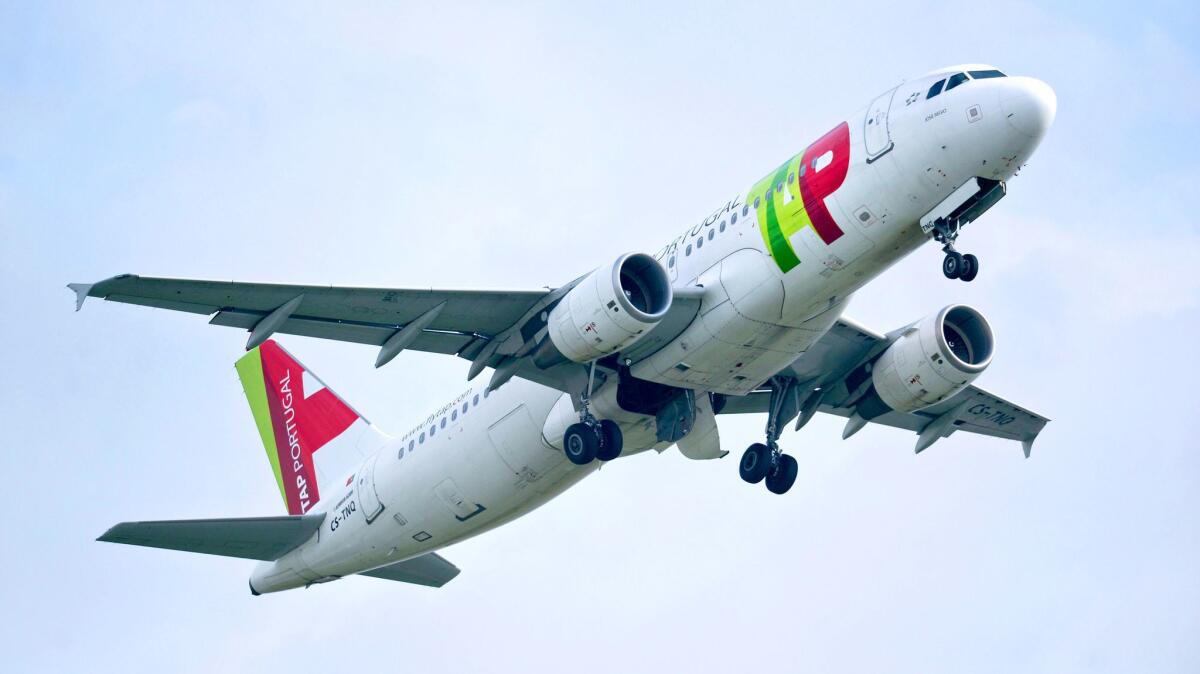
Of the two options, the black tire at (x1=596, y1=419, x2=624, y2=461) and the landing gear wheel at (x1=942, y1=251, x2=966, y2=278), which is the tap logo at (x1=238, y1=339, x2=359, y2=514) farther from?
the landing gear wheel at (x1=942, y1=251, x2=966, y2=278)

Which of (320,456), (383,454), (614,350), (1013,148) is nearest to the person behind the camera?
(1013,148)

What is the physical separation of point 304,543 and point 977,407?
15.8 m

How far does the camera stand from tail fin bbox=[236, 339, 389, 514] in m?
39.3

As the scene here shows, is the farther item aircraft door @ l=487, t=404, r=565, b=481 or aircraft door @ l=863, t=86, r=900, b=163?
aircraft door @ l=487, t=404, r=565, b=481

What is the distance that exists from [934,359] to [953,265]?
546cm

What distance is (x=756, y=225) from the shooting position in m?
30.0

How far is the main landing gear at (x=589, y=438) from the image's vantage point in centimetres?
3150

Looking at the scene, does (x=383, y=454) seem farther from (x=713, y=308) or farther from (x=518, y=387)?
(x=713, y=308)

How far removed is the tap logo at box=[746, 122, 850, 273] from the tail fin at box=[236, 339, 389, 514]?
41.6 feet

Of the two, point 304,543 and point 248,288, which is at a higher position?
point 248,288

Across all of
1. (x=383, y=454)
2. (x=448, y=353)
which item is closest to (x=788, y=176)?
(x=448, y=353)

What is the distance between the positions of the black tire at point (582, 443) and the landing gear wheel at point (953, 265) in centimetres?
Result: 728

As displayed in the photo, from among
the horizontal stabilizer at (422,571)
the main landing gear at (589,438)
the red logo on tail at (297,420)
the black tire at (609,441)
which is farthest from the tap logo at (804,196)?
the red logo on tail at (297,420)

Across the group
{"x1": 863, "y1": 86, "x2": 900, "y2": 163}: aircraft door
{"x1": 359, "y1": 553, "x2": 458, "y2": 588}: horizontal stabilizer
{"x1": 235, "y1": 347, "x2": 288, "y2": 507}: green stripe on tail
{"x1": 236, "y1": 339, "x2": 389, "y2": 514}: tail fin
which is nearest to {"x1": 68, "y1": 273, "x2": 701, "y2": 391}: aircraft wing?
{"x1": 863, "y1": 86, "x2": 900, "y2": 163}: aircraft door
